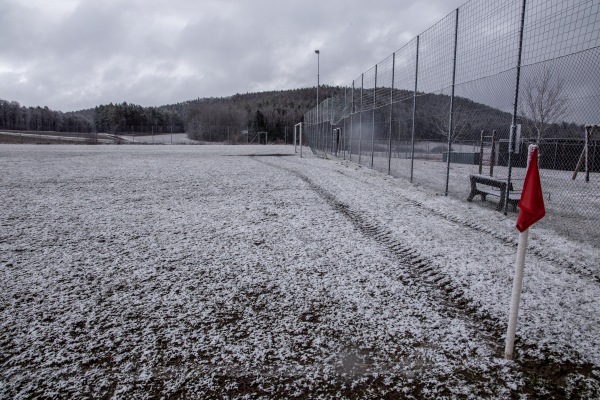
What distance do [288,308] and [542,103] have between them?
7715 mm

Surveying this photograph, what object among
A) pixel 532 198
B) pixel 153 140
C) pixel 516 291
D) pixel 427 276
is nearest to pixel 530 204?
pixel 532 198

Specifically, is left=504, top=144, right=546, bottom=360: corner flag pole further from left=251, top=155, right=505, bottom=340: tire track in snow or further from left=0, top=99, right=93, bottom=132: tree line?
left=0, top=99, right=93, bottom=132: tree line

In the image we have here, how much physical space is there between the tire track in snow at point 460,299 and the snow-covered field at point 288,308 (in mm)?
14

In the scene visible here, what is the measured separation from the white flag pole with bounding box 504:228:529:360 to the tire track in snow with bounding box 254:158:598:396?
0.10m

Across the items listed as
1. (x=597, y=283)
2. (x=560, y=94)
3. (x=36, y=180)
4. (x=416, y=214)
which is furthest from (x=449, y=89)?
(x=36, y=180)

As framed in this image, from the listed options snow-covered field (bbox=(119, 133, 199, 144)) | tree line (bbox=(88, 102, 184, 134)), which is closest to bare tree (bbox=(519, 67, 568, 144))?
snow-covered field (bbox=(119, 133, 199, 144))

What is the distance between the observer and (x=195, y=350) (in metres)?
2.34

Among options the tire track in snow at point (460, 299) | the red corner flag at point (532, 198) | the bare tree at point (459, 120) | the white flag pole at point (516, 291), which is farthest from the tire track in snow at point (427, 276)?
the bare tree at point (459, 120)

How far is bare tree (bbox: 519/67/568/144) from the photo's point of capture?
653 centimetres

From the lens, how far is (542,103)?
8.01 metres

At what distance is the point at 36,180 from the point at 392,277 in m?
9.90

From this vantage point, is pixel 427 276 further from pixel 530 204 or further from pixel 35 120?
pixel 35 120

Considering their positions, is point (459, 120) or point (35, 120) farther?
point (35, 120)

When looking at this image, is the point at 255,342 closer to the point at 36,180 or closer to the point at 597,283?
the point at 597,283
